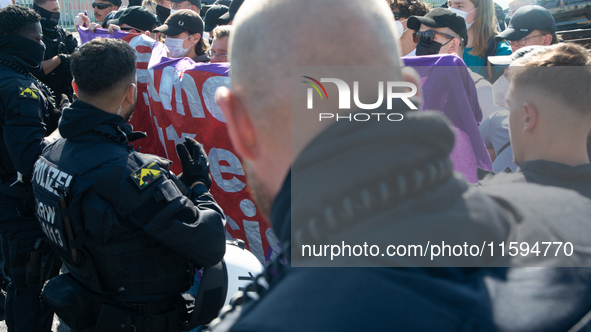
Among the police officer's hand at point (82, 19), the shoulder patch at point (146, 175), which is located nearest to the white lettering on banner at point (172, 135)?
the shoulder patch at point (146, 175)

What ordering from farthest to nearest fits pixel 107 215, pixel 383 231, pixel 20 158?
pixel 20 158 → pixel 107 215 → pixel 383 231

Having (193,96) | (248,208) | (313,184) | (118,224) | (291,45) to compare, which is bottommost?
(248,208)

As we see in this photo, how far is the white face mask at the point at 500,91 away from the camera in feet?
7.47

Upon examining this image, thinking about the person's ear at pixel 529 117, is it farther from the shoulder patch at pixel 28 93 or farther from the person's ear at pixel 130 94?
the shoulder patch at pixel 28 93

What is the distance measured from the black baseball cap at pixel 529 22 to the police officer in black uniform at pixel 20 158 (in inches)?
145

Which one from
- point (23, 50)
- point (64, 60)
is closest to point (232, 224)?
point (23, 50)

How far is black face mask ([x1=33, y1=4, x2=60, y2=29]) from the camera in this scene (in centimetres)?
480

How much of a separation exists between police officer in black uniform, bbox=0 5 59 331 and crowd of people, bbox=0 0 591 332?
0.01m

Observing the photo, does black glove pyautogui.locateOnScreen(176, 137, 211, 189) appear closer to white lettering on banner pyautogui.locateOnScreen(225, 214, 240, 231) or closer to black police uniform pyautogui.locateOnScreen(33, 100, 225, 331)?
black police uniform pyautogui.locateOnScreen(33, 100, 225, 331)

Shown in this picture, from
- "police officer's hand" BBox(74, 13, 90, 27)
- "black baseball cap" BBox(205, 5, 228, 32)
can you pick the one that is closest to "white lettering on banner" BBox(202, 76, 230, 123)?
"black baseball cap" BBox(205, 5, 228, 32)

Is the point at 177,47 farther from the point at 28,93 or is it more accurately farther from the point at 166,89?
the point at 28,93

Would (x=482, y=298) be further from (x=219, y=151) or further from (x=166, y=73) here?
(x=166, y=73)

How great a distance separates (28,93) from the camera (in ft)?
8.75

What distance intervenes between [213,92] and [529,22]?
8.76ft
